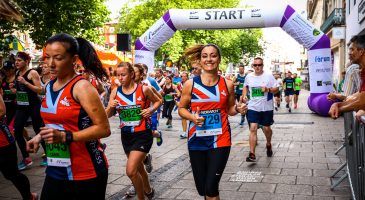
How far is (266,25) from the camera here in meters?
10.5

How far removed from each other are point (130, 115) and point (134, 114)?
51mm

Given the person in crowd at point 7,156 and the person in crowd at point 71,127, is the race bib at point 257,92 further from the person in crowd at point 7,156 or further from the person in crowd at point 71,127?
the person in crowd at point 71,127

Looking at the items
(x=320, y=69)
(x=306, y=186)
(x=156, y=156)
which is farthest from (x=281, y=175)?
(x=320, y=69)

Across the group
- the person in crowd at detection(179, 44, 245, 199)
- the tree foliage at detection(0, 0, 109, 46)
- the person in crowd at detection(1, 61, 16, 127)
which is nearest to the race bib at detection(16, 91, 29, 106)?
the person in crowd at detection(1, 61, 16, 127)

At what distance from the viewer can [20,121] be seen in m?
6.75

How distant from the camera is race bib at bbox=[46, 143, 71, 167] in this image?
8.48 feet

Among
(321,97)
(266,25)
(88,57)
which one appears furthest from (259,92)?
(88,57)

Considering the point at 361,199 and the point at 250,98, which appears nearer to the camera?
the point at 361,199

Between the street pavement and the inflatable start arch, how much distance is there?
4.79 ft

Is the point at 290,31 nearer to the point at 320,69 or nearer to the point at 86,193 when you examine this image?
the point at 320,69

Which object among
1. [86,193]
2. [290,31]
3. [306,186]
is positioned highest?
[290,31]

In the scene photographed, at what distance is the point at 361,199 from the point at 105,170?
2551 millimetres

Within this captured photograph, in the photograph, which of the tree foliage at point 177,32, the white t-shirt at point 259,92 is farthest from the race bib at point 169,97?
the tree foliage at point 177,32

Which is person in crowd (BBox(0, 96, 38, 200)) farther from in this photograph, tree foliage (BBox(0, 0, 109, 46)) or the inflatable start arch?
tree foliage (BBox(0, 0, 109, 46))
